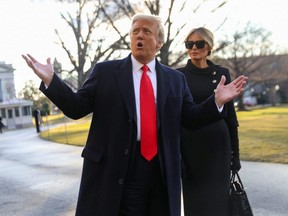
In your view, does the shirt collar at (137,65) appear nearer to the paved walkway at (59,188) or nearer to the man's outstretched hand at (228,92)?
the man's outstretched hand at (228,92)

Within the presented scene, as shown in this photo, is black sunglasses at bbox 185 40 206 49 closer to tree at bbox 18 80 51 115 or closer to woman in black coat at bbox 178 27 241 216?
woman in black coat at bbox 178 27 241 216

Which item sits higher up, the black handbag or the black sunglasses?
the black sunglasses

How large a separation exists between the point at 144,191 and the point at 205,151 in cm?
112

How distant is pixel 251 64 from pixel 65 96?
50.5m

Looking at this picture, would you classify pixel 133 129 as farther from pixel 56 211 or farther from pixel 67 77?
pixel 67 77

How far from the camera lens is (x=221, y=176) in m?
3.75

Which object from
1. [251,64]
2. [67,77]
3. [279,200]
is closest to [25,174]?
[279,200]

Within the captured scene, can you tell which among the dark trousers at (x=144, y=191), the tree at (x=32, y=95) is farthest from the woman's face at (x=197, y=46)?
the tree at (x=32, y=95)

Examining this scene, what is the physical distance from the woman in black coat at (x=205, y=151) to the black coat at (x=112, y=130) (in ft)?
2.88

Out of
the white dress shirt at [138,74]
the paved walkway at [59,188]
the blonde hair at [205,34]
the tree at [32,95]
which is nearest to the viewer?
the white dress shirt at [138,74]

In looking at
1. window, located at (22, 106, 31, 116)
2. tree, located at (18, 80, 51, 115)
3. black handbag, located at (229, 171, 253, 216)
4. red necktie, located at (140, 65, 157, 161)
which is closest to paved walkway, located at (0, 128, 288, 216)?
black handbag, located at (229, 171, 253, 216)

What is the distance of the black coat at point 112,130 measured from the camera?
8.70ft

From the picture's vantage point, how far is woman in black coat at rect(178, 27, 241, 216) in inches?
147

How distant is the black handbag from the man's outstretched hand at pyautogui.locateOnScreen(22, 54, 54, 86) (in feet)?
6.57
